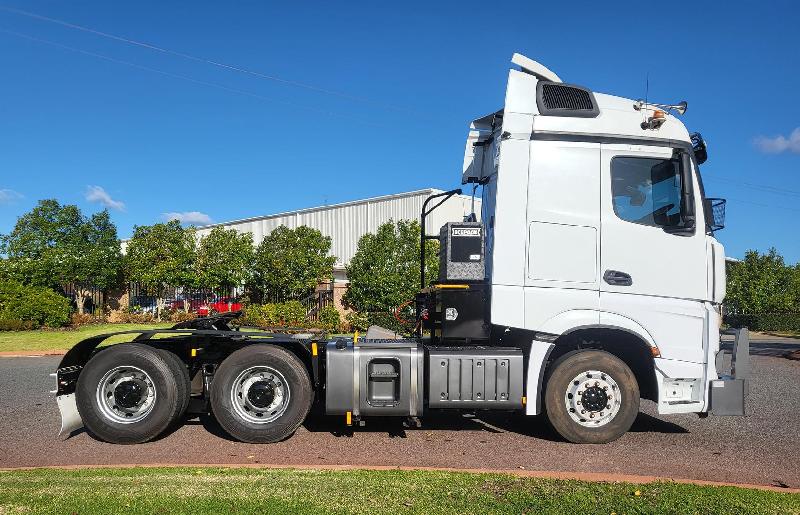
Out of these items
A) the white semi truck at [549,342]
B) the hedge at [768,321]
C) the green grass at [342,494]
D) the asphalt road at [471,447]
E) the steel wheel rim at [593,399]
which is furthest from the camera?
the hedge at [768,321]

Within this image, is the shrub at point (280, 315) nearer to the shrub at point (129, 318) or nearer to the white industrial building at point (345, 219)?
the shrub at point (129, 318)

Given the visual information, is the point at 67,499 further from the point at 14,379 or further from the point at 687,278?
the point at 14,379

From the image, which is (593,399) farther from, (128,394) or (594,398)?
(128,394)

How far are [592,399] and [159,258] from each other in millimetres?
24807

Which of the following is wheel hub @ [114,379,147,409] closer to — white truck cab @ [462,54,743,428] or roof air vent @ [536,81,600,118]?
white truck cab @ [462,54,743,428]

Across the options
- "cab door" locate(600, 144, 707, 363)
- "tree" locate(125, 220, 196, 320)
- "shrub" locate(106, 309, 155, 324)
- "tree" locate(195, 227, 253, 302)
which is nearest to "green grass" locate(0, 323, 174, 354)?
"shrub" locate(106, 309, 155, 324)

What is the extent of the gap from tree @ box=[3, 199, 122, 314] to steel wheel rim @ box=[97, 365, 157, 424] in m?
22.2

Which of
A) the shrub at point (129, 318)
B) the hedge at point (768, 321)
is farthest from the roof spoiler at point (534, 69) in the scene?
the hedge at point (768, 321)

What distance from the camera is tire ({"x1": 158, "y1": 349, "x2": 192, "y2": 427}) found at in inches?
262

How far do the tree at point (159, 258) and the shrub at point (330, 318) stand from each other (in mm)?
6540

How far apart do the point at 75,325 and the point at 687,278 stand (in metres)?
22.7

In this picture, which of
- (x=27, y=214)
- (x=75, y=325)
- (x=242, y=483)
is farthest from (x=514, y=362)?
(x=27, y=214)

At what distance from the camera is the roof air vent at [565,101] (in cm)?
697

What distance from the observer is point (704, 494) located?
480 centimetres
